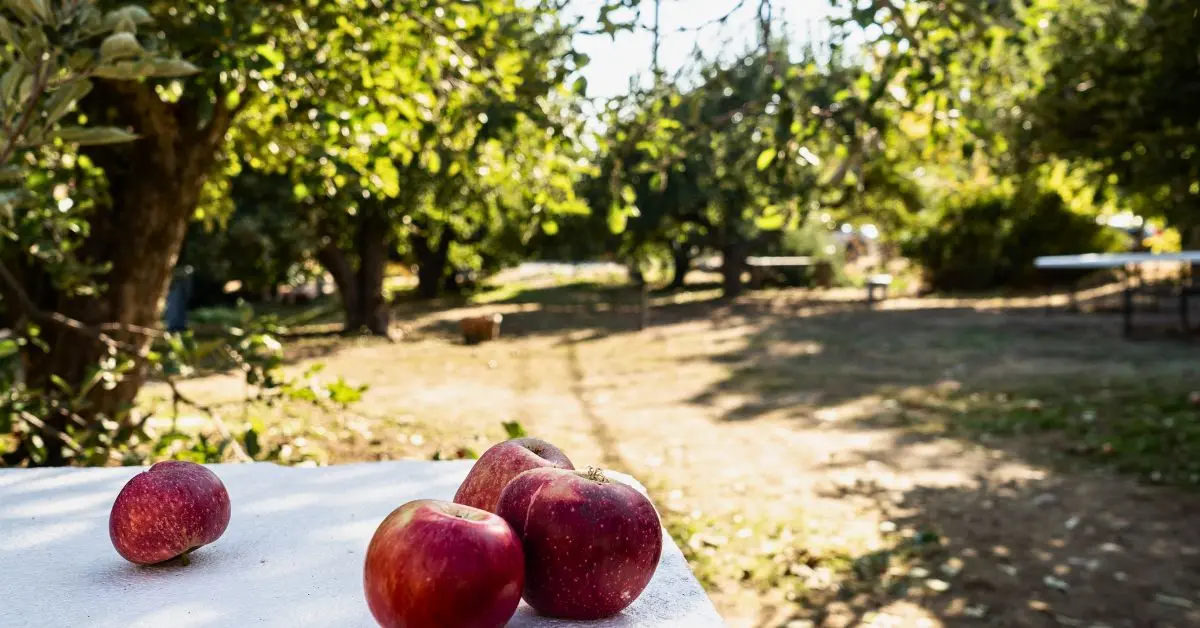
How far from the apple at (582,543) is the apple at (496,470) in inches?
6.3

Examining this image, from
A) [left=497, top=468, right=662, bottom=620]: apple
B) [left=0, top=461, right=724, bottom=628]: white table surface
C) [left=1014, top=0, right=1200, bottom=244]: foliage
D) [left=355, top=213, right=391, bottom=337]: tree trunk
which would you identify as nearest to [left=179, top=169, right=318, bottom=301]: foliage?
[left=355, top=213, right=391, bottom=337]: tree trunk

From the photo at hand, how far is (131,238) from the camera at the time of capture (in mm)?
5484

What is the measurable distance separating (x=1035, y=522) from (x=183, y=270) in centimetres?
1711

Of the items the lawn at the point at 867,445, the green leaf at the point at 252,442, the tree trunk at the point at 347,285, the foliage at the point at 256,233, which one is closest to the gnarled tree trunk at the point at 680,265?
the tree trunk at the point at 347,285

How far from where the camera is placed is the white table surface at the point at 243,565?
4.40 feet

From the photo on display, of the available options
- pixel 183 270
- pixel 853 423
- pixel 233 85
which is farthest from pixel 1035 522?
pixel 183 270

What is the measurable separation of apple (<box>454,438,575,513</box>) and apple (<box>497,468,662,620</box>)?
0.53 ft

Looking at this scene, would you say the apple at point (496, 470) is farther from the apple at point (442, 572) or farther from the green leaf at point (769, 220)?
the green leaf at point (769, 220)

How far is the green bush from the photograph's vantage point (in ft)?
89.3

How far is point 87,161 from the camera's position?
5250 millimetres

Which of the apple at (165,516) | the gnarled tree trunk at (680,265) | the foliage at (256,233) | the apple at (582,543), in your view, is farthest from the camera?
the gnarled tree trunk at (680,265)

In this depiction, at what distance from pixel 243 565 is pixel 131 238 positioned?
4.59 metres

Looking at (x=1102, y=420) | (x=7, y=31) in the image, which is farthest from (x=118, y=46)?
(x=1102, y=420)

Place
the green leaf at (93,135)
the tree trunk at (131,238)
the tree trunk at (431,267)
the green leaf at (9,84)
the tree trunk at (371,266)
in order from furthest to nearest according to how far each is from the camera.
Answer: the tree trunk at (431,267), the tree trunk at (371,266), the tree trunk at (131,238), the green leaf at (93,135), the green leaf at (9,84)
